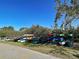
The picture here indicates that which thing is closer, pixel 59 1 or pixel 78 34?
pixel 59 1

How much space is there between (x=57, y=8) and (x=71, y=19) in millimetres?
4009

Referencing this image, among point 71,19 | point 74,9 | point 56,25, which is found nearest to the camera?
point 74,9

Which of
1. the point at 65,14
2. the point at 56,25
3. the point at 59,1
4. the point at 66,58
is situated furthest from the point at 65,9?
the point at 66,58

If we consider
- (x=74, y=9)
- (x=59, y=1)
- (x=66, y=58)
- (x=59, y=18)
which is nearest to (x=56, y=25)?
(x=59, y=18)

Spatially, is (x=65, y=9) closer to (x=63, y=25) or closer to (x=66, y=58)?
(x=63, y=25)

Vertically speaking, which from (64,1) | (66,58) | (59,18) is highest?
(64,1)

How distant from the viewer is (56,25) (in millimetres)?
35094

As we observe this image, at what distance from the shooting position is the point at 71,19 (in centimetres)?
2867

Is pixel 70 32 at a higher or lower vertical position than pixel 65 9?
lower

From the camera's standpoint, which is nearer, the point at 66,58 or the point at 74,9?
the point at 66,58

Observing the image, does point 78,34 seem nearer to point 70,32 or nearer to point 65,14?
point 70,32

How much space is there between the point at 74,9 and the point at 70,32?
10542mm

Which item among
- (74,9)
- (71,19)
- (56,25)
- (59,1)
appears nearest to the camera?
(74,9)

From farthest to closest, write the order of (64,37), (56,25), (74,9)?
(64,37) → (56,25) → (74,9)
